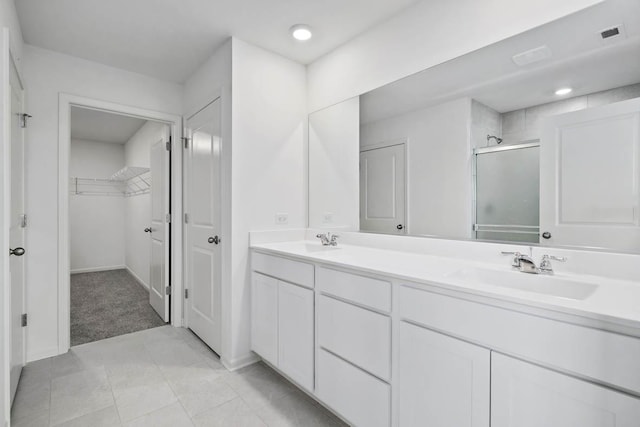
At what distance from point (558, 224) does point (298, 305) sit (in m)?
1.36

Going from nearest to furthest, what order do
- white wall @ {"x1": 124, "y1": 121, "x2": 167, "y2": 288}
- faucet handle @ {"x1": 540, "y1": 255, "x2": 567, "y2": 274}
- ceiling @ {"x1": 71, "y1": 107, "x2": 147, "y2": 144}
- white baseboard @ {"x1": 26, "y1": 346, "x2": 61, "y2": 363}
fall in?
faucet handle @ {"x1": 540, "y1": 255, "x2": 567, "y2": 274} < white baseboard @ {"x1": 26, "y1": 346, "x2": 61, "y2": 363} < ceiling @ {"x1": 71, "y1": 107, "x2": 147, "y2": 144} < white wall @ {"x1": 124, "y1": 121, "x2": 167, "y2": 288}

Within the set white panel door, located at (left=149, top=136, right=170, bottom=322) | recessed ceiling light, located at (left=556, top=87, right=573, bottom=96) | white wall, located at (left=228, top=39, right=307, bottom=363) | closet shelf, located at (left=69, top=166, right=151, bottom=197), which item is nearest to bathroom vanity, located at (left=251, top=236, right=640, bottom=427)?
white wall, located at (left=228, top=39, right=307, bottom=363)

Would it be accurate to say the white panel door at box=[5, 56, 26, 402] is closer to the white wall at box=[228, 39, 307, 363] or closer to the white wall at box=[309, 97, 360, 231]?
the white wall at box=[228, 39, 307, 363]

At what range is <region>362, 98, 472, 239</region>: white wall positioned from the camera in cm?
172

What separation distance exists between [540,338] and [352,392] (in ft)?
2.94

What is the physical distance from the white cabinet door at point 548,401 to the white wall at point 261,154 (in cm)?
173

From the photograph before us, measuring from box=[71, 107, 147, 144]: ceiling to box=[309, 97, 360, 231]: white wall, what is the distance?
2.88 m

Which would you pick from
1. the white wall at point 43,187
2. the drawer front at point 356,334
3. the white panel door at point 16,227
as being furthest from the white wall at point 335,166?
the white wall at point 43,187

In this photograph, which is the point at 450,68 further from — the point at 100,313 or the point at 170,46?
the point at 100,313

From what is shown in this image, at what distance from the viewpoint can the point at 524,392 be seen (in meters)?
0.96

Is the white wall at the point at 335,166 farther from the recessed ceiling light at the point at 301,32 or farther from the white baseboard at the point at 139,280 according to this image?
the white baseboard at the point at 139,280

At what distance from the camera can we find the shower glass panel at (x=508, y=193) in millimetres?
1472

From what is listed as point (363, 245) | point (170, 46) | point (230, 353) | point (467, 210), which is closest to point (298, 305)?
point (363, 245)

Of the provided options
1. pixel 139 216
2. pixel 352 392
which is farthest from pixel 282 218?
pixel 139 216
